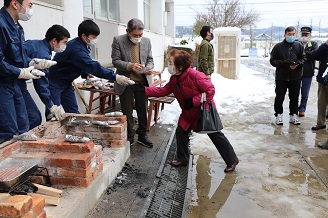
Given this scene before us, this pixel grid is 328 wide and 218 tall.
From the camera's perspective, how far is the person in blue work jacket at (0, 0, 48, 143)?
9.66ft

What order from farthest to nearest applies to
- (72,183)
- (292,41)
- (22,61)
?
(292,41) < (22,61) < (72,183)

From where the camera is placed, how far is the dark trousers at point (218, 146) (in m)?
4.19

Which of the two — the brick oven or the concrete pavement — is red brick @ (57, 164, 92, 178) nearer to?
the brick oven

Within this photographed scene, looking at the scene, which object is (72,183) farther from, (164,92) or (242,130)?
(242,130)

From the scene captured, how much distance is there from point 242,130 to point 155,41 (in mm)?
6829

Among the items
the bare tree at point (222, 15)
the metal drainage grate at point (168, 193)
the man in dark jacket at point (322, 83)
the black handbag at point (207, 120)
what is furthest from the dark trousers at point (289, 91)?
the bare tree at point (222, 15)

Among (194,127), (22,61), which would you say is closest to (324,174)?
(194,127)

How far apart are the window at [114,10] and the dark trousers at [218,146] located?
17.1 ft

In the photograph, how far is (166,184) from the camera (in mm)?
3766

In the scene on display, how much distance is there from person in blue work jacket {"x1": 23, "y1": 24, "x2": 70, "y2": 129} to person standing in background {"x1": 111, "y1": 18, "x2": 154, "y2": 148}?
925 mm

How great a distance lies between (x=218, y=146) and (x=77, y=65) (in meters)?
2.06

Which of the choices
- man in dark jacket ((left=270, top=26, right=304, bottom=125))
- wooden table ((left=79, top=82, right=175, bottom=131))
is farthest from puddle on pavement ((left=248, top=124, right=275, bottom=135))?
wooden table ((left=79, top=82, right=175, bottom=131))

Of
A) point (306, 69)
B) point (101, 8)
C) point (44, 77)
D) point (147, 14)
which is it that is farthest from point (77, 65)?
point (147, 14)

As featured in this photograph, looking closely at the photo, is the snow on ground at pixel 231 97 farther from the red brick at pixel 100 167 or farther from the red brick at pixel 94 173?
the red brick at pixel 94 173
